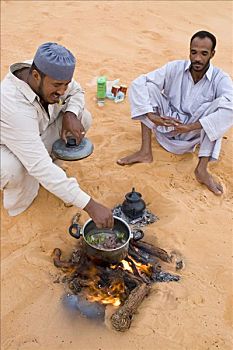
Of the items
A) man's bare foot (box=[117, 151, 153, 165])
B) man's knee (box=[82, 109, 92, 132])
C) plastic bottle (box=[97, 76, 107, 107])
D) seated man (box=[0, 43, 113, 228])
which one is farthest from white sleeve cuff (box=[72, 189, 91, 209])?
plastic bottle (box=[97, 76, 107, 107])

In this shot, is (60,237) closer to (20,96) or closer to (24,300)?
(24,300)

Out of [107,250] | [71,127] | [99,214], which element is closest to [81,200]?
[99,214]

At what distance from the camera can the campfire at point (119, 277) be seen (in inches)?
105

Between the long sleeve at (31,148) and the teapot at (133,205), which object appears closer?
the long sleeve at (31,148)

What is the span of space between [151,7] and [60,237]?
5413mm

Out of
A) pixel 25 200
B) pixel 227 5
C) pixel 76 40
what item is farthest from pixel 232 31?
pixel 25 200

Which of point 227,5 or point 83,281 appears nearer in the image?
point 83,281

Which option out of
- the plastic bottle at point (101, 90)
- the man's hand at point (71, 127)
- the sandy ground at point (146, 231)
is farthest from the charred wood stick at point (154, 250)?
the plastic bottle at point (101, 90)

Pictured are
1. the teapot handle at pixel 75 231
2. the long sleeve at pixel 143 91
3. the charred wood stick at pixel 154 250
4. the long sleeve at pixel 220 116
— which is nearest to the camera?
the teapot handle at pixel 75 231

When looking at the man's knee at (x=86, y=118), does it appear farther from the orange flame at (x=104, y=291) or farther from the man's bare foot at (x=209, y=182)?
the orange flame at (x=104, y=291)

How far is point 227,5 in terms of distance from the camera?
7625mm

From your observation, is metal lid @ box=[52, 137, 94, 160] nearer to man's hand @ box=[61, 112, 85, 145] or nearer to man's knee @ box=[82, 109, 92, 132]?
man's hand @ box=[61, 112, 85, 145]

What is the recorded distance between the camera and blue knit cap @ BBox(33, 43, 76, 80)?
8.33 ft

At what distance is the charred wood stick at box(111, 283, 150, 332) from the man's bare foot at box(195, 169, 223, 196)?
1290 millimetres
